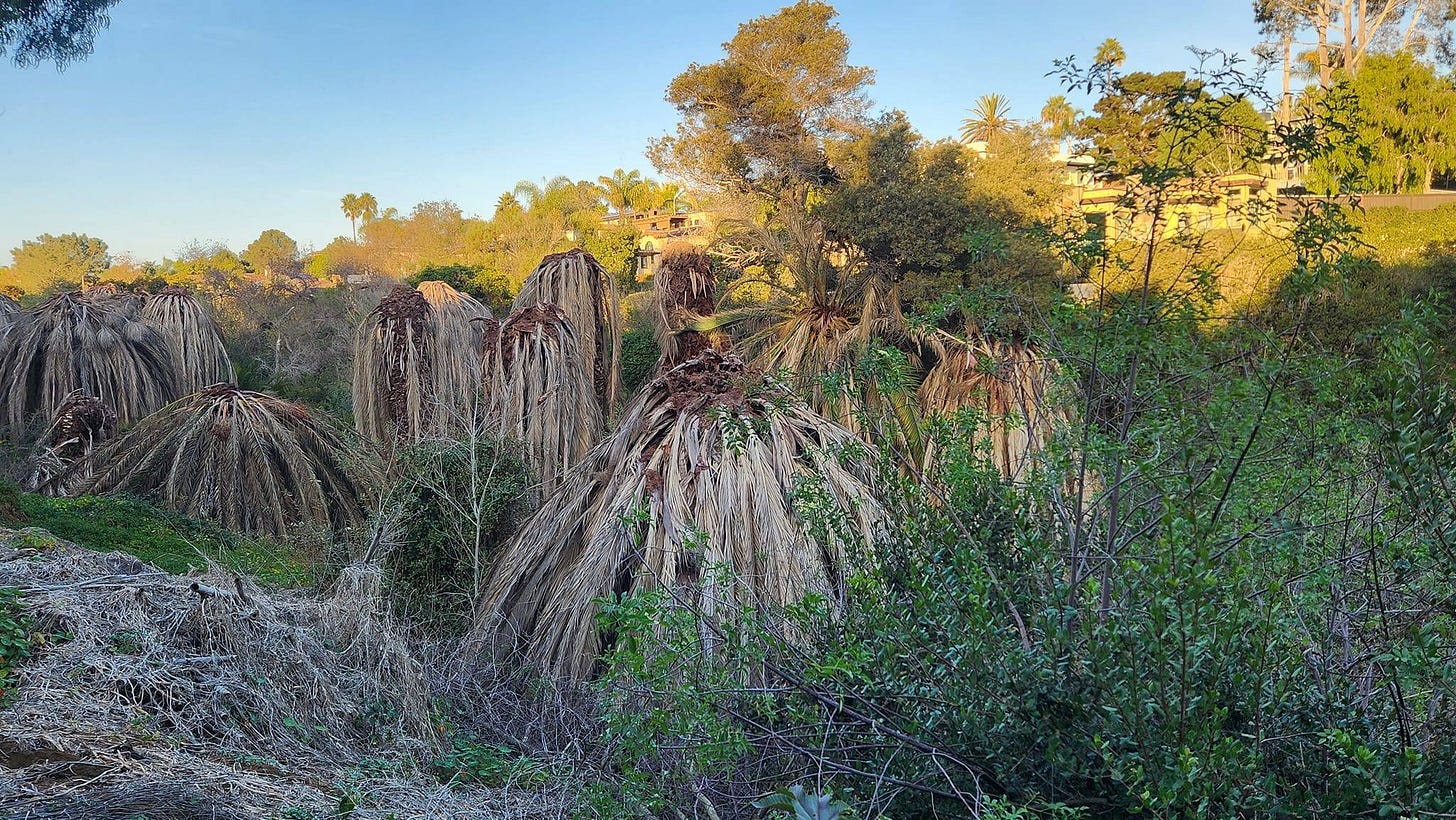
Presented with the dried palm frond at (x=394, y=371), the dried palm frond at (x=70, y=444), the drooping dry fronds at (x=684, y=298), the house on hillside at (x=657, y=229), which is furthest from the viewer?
the house on hillside at (x=657, y=229)

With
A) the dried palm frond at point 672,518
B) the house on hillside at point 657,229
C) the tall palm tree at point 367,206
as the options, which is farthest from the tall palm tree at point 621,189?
the dried palm frond at point 672,518

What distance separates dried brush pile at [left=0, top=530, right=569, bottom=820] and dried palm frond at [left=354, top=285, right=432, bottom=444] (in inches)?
149

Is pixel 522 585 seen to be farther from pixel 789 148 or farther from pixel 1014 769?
pixel 789 148

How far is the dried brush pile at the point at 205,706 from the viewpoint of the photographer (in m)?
3.11

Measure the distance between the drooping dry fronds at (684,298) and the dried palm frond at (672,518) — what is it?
4.48 meters

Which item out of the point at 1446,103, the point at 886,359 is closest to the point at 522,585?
the point at 886,359

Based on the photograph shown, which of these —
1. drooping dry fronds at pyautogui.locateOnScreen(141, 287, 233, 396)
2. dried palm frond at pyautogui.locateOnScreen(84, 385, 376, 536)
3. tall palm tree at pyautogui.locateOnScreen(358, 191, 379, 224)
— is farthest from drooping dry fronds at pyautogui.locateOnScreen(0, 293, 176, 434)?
tall palm tree at pyautogui.locateOnScreen(358, 191, 379, 224)

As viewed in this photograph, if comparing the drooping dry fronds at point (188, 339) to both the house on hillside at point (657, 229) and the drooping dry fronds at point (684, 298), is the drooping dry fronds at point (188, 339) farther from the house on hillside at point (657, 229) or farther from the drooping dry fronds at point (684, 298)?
the house on hillside at point (657, 229)

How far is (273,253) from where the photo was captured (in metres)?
52.2

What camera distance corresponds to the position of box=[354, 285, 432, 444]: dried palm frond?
874cm

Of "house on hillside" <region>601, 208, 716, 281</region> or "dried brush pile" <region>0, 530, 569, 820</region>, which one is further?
"house on hillside" <region>601, 208, 716, 281</region>

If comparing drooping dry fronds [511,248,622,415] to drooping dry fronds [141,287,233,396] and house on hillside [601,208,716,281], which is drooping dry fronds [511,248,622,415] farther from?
house on hillside [601,208,716,281]

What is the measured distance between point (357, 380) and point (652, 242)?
30.0 m

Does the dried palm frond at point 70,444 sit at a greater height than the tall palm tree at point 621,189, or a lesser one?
lesser
